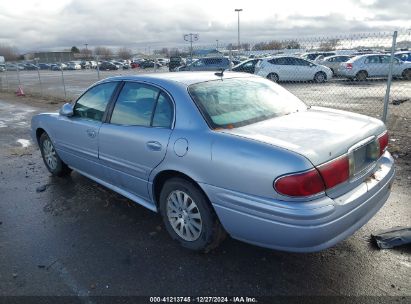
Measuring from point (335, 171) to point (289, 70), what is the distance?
16134 millimetres

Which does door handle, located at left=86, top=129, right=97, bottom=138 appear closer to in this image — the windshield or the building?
the windshield

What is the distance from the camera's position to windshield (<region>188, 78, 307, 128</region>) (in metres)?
3.14

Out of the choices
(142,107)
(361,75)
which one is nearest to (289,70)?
(361,75)

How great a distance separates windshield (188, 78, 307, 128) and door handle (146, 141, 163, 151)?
1.66 feet

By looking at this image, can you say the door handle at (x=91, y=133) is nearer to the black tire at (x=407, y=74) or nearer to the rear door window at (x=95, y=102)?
the rear door window at (x=95, y=102)

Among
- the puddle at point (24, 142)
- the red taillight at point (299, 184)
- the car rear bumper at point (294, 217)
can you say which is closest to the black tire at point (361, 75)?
the puddle at point (24, 142)

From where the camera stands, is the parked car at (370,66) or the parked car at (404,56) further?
the parked car at (404,56)

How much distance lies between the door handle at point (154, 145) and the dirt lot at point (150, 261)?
95 cm

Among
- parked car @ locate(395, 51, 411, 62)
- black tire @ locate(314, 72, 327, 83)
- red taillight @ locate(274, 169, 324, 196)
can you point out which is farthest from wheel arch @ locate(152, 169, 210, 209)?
parked car @ locate(395, 51, 411, 62)

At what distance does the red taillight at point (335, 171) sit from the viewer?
8.31 feet

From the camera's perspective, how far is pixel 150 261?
10.4 ft

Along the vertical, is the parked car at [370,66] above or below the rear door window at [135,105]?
below

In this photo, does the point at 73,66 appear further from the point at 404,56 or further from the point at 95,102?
the point at 95,102

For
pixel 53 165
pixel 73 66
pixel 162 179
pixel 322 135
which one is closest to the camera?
pixel 322 135
